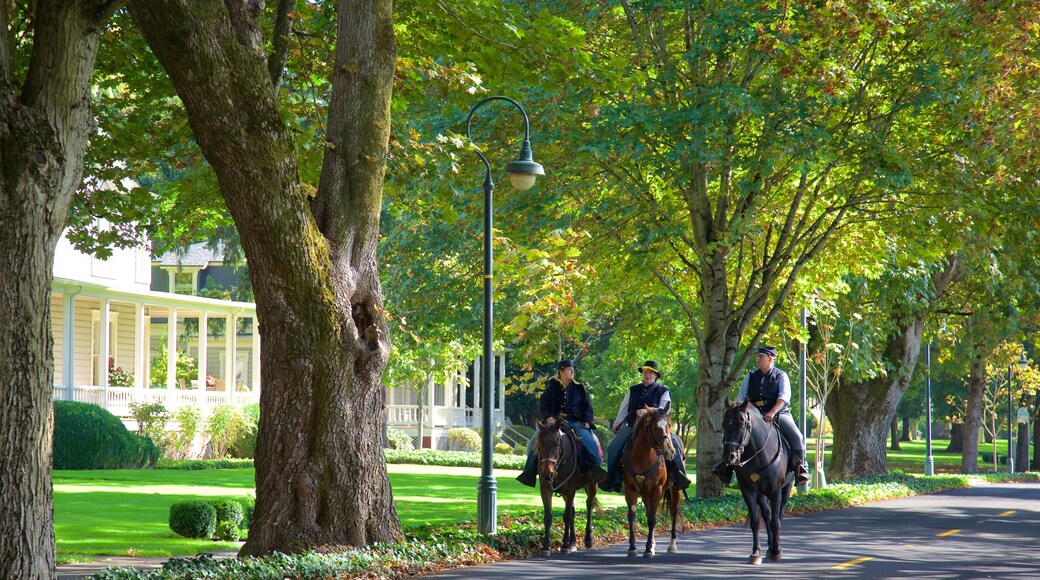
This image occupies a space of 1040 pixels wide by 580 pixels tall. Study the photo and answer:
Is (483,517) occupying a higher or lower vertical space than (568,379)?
lower

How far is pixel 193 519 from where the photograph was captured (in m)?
16.9

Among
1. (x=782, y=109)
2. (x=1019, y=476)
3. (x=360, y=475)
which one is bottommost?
(x=1019, y=476)

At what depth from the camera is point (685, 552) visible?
1585cm

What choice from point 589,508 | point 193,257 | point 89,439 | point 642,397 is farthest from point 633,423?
point 193,257

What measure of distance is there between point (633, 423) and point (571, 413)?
0.86 metres

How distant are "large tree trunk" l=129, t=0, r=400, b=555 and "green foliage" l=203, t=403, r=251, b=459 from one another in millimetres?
26586

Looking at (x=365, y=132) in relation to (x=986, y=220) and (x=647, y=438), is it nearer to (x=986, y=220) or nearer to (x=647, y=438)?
(x=647, y=438)

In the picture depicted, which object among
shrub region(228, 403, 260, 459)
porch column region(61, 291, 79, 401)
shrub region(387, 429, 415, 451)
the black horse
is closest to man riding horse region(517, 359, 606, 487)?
the black horse

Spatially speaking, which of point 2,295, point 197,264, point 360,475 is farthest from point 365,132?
point 197,264

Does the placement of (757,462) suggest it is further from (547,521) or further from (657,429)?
(547,521)

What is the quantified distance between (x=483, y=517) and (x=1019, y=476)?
35.0 m

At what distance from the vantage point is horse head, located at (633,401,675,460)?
14.9 m

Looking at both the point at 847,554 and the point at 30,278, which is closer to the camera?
the point at 30,278

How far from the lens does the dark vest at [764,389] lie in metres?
15.1
